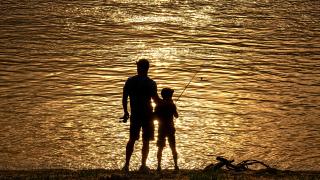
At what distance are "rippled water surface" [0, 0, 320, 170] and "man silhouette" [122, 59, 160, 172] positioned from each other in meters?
2.04

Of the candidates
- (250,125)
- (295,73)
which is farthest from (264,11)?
(250,125)

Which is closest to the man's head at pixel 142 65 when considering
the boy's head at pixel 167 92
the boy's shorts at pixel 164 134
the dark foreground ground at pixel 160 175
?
the boy's head at pixel 167 92

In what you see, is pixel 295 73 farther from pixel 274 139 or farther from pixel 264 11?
pixel 264 11

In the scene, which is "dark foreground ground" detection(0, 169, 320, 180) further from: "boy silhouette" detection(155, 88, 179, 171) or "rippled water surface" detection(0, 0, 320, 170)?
"rippled water surface" detection(0, 0, 320, 170)

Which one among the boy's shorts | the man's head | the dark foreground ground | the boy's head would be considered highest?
the man's head

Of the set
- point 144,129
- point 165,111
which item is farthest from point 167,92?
point 144,129

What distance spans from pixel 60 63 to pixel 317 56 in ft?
27.9

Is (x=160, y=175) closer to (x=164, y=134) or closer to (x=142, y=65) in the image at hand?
(x=164, y=134)

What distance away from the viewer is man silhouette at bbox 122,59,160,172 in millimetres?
11898

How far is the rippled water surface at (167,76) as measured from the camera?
15.5 m

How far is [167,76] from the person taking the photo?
2189 centimetres

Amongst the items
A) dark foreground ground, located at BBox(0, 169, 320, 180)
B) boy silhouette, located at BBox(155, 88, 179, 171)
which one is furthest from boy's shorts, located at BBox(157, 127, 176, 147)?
dark foreground ground, located at BBox(0, 169, 320, 180)

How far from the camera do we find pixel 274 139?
53.3 ft

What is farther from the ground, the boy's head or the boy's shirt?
the boy's head
